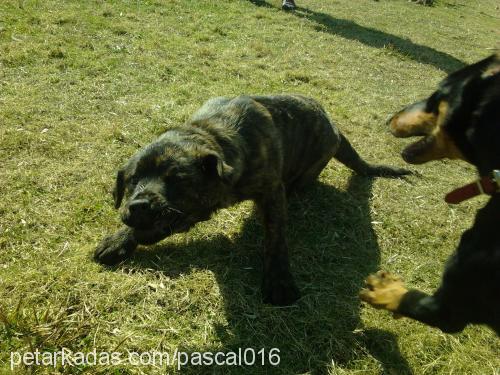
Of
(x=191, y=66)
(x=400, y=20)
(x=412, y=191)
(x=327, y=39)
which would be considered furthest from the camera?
(x=400, y=20)

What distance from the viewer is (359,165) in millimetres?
6461

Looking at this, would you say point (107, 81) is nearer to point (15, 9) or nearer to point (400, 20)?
point (15, 9)

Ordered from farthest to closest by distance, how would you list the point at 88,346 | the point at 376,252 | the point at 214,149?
the point at 376,252, the point at 214,149, the point at 88,346

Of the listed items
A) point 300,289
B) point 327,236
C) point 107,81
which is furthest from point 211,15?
point 300,289

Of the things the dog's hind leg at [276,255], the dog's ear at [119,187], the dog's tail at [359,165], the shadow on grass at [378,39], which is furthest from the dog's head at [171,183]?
the shadow on grass at [378,39]

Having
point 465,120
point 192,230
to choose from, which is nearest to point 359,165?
point 192,230

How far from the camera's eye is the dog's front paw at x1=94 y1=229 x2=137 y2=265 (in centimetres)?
451

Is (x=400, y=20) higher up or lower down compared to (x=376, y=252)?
lower down

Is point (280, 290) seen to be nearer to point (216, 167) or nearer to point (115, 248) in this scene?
point (216, 167)

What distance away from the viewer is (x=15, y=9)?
10109 millimetres

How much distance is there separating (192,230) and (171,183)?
1.39 meters

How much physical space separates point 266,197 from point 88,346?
7.04ft

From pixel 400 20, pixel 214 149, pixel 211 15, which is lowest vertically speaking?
pixel 400 20

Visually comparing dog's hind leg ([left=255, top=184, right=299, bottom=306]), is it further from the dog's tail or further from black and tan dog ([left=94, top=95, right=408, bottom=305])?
the dog's tail
